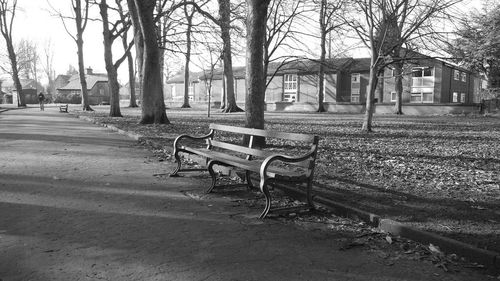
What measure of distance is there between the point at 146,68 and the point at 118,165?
8.88 meters

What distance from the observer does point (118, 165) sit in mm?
8422

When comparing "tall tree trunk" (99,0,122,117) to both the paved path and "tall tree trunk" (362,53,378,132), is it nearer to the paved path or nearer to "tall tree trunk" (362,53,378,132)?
"tall tree trunk" (362,53,378,132)

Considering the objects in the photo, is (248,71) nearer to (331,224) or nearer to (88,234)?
(331,224)

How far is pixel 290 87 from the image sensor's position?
195 feet

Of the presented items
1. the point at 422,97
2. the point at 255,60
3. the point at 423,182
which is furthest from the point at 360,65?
the point at 423,182

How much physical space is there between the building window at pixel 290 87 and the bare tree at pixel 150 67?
42118 millimetres

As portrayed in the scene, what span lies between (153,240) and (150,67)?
13.4m

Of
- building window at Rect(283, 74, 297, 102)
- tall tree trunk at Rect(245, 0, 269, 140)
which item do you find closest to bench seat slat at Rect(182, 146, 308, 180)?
tall tree trunk at Rect(245, 0, 269, 140)

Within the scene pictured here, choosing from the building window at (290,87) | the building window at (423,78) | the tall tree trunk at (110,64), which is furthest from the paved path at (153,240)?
the building window at (290,87)

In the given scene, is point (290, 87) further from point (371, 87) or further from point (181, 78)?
point (371, 87)

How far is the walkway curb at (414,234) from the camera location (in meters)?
3.51

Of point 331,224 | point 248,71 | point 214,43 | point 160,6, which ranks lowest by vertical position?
point 331,224

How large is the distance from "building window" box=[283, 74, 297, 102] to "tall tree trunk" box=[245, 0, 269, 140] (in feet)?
162

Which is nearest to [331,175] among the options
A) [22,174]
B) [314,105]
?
[22,174]
